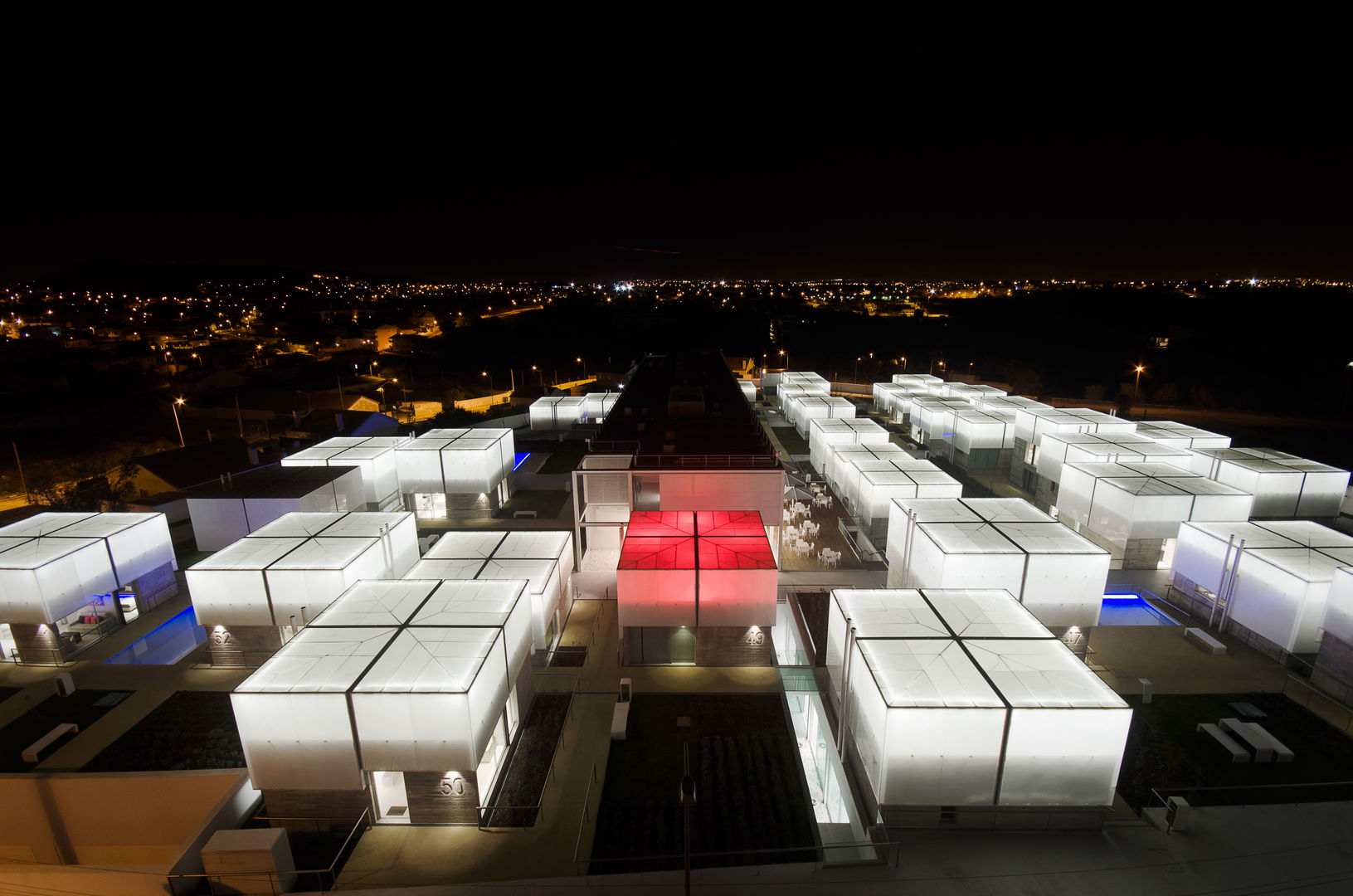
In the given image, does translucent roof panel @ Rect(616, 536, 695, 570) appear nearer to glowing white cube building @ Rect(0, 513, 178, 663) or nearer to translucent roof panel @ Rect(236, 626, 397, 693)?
translucent roof panel @ Rect(236, 626, 397, 693)

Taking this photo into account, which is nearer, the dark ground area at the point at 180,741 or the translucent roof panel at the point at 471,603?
the dark ground area at the point at 180,741

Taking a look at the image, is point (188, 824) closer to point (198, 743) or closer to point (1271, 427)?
point (198, 743)

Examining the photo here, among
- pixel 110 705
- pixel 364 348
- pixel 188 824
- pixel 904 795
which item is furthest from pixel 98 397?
pixel 904 795

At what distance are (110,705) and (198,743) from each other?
321 centimetres

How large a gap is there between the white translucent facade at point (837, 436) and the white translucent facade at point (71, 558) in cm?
2558

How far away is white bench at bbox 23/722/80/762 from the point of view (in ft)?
38.6

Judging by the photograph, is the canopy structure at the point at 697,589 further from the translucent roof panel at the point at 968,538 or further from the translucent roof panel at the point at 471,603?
the translucent roof panel at the point at 968,538

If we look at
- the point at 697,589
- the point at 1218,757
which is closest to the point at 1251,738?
the point at 1218,757

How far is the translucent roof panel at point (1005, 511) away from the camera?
17031 millimetres

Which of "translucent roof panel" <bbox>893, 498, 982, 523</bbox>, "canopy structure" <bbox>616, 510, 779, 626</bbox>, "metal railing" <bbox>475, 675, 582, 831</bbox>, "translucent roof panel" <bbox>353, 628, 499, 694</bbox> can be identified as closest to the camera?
"translucent roof panel" <bbox>353, 628, 499, 694</bbox>

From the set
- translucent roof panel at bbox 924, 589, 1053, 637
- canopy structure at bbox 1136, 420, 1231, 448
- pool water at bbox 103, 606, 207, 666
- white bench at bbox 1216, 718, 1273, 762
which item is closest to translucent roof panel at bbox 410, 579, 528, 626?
pool water at bbox 103, 606, 207, 666

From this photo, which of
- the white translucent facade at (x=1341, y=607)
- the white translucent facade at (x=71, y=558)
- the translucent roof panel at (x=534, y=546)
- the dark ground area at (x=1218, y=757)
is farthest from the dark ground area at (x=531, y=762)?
the white translucent facade at (x=1341, y=607)

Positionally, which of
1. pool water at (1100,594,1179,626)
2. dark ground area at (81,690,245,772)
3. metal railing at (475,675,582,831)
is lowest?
pool water at (1100,594,1179,626)

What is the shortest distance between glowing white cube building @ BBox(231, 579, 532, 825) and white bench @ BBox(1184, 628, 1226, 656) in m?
17.7
